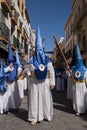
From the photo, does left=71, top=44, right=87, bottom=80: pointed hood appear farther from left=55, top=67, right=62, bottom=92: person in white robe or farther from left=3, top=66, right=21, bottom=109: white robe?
left=55, top=67, right=62, bottom=92: person in white robe

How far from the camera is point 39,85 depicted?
7789mm

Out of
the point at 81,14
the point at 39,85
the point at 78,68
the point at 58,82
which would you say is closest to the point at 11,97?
the point at 39,85

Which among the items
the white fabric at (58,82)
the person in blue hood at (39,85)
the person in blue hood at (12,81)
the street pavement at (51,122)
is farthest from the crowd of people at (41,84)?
the white fabric at (58,82)

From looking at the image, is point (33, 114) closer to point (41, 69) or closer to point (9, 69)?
point (41, 69)

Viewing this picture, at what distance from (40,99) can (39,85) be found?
0.38 m

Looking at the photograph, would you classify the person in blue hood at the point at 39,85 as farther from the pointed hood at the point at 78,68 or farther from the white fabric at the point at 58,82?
the white fabric at the point at 58,82

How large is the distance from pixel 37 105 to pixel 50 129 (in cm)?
99

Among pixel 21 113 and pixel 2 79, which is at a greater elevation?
pixel 2 79

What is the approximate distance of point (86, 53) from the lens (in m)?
29.7

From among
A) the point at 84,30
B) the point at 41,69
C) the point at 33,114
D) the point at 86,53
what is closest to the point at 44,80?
the point at 41,69

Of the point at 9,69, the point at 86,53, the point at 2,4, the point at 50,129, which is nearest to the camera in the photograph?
the point at 50,129

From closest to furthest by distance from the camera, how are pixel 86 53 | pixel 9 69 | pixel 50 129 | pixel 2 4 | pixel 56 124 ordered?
pixel 50 129 < pixel 56 124 < pixel 9 69 < pixel 2 4 < pixel 86 53

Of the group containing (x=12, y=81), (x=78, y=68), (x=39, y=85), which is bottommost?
(x=39, y=85)

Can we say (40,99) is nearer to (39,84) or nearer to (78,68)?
(39,84)
